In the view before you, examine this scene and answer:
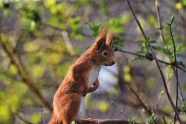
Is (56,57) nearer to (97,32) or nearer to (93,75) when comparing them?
(97,32)

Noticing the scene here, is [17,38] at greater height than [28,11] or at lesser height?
greater

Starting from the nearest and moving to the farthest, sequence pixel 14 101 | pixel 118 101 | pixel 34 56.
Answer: pixel 118 101 → pixel 14 101 → pixel 34 56

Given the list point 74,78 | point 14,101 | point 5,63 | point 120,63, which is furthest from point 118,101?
point 74,78

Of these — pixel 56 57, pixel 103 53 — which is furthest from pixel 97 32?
pixel 56 57

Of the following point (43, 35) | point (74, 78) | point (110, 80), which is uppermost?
point (43, 35)

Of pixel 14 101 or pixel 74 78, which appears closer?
pixel 74 78

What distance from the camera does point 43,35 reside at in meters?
4.86

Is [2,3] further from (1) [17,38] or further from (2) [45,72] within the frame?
(2) [45,72]

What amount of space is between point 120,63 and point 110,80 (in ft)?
1.39

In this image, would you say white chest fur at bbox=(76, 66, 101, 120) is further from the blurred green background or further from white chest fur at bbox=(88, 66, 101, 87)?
the blurred green background

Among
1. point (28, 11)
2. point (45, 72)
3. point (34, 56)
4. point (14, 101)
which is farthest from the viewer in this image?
point (45, 72)

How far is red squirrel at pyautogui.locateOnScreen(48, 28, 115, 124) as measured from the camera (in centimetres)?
174

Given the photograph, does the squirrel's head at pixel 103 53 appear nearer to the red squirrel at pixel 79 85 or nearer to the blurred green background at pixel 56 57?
the red squirrel at pixel 79 85

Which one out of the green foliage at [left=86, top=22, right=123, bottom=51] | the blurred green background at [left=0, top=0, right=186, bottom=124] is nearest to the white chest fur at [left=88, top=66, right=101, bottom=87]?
the green foliage at [left=86, top=22, right=123, bottom=51]
